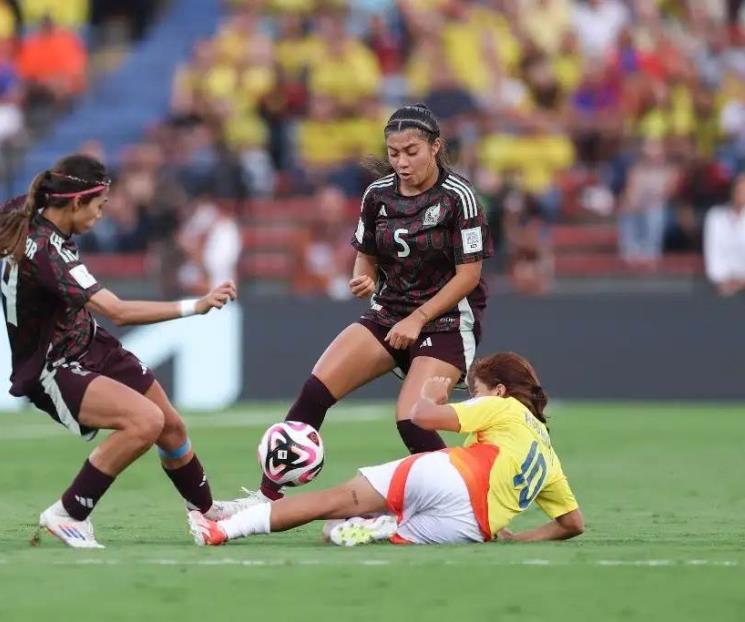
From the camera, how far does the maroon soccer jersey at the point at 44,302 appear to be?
7699 mm

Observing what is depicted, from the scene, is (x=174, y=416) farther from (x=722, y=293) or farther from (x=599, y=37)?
(x=599, y=37)

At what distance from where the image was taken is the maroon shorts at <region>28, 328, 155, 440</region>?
7887 mm

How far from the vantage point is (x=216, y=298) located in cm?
763

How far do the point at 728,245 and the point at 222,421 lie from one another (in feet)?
18.5

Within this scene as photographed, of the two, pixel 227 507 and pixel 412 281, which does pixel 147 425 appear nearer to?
pixel 227 507

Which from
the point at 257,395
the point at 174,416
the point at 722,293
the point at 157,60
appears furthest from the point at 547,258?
the point at 174,416

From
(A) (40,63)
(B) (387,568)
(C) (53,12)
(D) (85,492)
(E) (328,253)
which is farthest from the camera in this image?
(C) (53,12)

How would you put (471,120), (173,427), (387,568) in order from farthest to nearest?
(471,120)
(173,427)
(387,568)

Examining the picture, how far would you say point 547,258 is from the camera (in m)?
18.4

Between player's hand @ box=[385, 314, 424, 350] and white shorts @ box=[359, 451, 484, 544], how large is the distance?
964 millimetres

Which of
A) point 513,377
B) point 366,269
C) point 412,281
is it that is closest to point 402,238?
point 412,281

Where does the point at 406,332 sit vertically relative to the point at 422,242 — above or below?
below

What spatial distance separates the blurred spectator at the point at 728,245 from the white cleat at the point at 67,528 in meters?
11.4

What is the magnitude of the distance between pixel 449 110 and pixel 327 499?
12.1 meters
